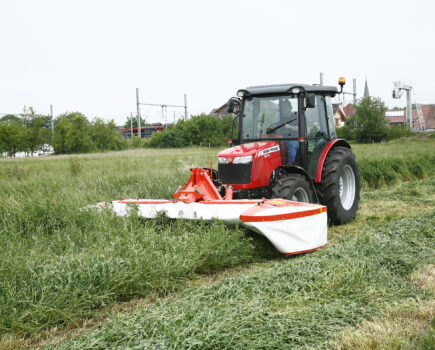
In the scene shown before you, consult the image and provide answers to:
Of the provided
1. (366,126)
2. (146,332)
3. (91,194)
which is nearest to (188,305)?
(146,332)

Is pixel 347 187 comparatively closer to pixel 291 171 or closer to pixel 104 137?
pixel 291 171

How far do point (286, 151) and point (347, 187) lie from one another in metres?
1.70

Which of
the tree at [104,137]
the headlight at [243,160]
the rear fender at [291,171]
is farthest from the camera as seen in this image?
the tree at [104,137]

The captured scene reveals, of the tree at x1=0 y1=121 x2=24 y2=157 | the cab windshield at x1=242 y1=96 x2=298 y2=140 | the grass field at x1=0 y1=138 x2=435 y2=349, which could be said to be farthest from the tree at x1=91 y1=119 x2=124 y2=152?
the grass field at x1=0 y1=138 x2=435 y2=349

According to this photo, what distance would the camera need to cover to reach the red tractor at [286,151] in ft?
18.4

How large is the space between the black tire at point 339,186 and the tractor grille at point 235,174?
132 centimetres

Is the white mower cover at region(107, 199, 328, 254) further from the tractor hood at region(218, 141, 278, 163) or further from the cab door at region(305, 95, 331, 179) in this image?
the cab door at region(305, 95, 331, 179)

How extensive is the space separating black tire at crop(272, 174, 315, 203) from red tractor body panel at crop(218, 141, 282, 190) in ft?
0.64

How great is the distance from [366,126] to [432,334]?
1474 inches

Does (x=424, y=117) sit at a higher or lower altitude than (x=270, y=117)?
higher

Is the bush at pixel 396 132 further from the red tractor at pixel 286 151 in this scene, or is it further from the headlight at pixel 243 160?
the headlight at pixel 243 160

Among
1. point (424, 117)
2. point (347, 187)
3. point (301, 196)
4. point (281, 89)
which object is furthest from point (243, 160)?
point (424, 117)

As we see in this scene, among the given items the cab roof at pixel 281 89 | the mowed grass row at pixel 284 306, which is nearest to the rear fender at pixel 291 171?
the cab roof at pixel 281 89

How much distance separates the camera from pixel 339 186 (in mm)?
6488
